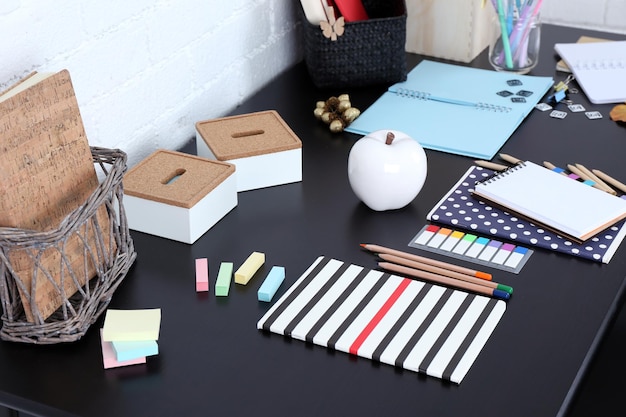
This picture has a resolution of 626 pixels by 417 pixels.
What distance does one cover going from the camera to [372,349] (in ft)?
3.23

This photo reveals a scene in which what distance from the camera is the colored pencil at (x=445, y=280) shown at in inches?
42.8

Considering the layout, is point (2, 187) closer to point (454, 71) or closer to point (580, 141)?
point (580, 141)

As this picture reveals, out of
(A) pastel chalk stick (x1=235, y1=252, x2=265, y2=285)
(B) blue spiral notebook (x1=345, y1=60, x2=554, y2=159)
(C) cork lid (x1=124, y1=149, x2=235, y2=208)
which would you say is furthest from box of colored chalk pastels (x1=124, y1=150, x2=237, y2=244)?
(B) blue spiral notebook (x1=345, y1=60, x2=554, y2=159)

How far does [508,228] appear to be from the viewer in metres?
1.22

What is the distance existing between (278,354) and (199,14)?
2.39 ft

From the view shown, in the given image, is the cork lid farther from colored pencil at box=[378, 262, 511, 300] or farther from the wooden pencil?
the wooden pencil

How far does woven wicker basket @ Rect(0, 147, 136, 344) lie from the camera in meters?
0.95

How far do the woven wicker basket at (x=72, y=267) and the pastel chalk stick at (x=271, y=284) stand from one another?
18 centimetres

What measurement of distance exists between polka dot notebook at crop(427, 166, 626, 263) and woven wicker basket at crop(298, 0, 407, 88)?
0.44 meters

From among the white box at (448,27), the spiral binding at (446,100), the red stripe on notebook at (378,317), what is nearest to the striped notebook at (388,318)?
the red stripe on notebook at (378,317)

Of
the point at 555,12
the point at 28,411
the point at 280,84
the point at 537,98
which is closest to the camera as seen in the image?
the point at 28,411

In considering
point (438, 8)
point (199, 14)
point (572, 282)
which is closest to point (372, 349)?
point (572, 282)

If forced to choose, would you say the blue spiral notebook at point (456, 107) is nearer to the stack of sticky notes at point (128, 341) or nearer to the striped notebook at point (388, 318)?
the striped notebook at point (388, 318)

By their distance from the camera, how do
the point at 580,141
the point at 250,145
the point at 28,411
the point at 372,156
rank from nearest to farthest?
the point at 28,411 → the point at 372,156 → the point at 250,145 → the point at 580,141
